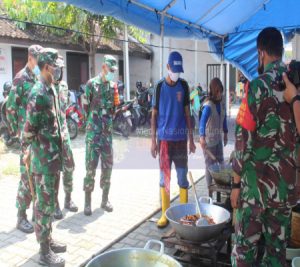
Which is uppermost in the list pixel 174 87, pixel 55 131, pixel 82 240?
pixel 174 87

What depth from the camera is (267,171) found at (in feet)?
7.52

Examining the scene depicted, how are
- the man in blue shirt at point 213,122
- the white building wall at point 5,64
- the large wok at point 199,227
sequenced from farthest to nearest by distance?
the white building wall at point 5,64, the man in blue shirt at point 213,122, the large wok at point 199,227

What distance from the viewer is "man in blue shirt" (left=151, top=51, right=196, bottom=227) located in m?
4.09

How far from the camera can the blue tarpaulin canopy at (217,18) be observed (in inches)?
168

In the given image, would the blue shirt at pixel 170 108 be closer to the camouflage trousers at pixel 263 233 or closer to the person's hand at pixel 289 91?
the camouflage trousers at pixel 263 233

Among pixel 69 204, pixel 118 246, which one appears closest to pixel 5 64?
pixel 69 204

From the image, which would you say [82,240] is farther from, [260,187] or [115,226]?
[260,187]

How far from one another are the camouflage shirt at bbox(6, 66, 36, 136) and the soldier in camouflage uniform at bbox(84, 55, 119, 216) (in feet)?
2.70

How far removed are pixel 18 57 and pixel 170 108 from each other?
1012 centimetres

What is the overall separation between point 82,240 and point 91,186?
33.0 inches

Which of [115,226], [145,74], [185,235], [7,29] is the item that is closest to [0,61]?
[7,29]

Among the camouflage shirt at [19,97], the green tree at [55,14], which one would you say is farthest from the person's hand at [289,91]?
the green tree at [55,14]

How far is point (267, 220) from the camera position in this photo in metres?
2.35

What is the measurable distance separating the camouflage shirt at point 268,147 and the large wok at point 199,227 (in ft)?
2.19
